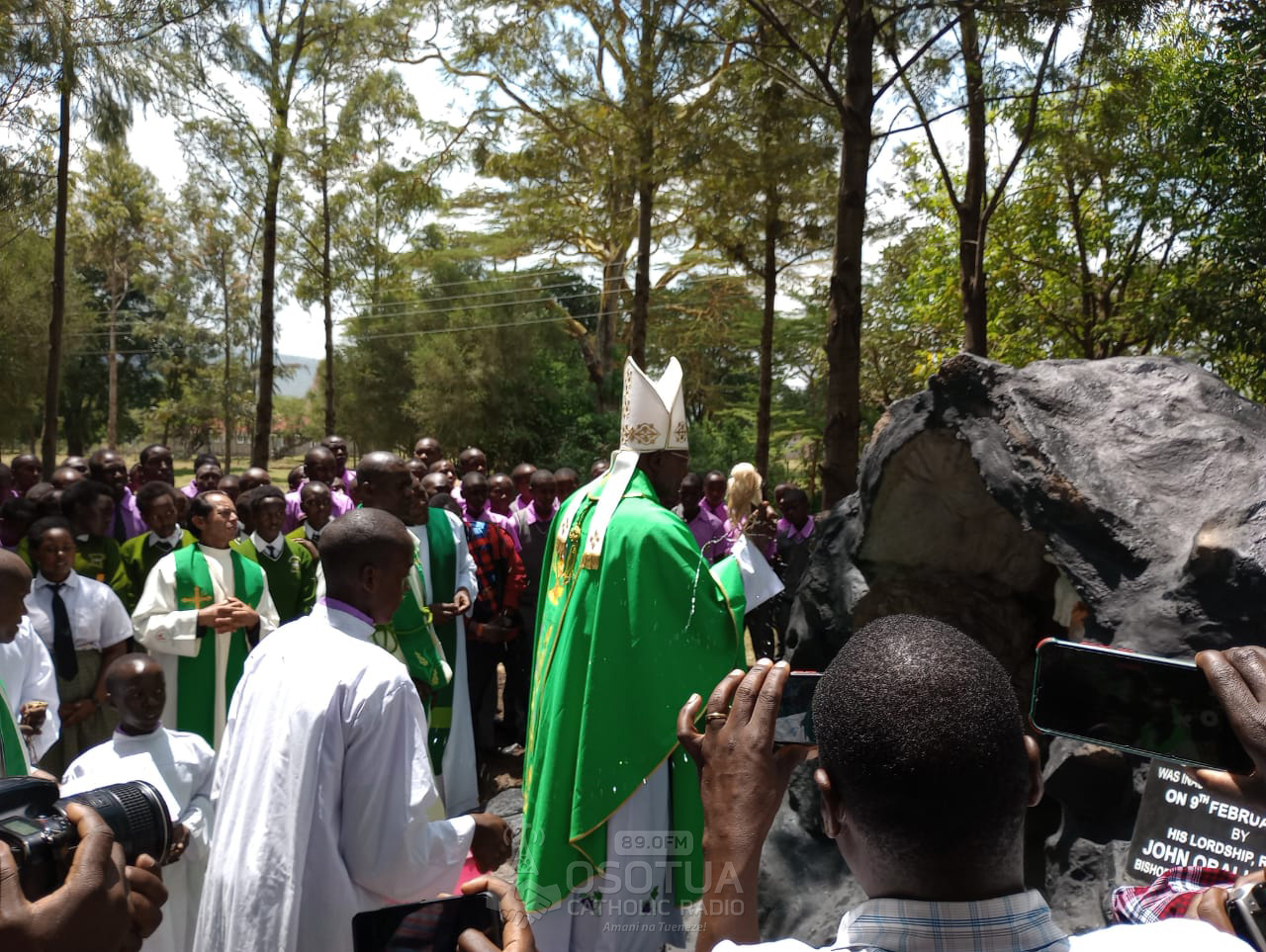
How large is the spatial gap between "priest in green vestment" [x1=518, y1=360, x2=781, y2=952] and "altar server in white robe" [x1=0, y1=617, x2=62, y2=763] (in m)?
2.06

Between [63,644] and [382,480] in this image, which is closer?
[63,644]

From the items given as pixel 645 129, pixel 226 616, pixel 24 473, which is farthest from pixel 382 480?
pixel 645 129

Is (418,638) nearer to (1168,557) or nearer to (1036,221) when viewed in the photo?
(1168,557)

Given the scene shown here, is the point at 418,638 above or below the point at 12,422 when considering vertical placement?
below

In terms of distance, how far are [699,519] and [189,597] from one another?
492 centimetres

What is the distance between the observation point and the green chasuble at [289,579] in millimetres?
6223

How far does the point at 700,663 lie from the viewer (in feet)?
12.5

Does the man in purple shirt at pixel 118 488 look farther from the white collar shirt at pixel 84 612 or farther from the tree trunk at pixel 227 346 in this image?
the tree trunk at pixel 227 346

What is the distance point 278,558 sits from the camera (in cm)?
626

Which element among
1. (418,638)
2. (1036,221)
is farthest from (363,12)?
(418,638)

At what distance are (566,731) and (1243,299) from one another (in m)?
8.90

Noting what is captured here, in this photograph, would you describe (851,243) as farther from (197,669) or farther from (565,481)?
(197,669)

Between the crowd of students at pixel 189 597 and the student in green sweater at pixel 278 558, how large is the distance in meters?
0.01

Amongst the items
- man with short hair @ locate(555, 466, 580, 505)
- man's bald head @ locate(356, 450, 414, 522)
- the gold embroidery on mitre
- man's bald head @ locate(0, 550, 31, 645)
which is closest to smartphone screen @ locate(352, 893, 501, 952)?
man's bald head @ locate(0, 550, 31, 645)
